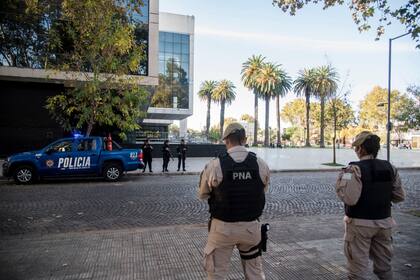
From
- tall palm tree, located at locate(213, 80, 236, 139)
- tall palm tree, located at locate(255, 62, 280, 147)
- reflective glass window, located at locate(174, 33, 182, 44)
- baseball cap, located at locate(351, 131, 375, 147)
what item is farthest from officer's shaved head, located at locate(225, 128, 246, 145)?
tall palm tree, located at locate(213, 80, 236, 139)

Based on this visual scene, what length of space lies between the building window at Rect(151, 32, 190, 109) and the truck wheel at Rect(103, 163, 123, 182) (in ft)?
125

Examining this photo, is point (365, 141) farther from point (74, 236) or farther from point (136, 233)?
point (74, 236)

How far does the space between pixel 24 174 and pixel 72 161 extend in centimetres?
174

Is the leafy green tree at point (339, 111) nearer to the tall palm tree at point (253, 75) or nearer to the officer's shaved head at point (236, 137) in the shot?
the officer's shaved head at point (236, 137)

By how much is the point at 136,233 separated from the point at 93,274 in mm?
1815

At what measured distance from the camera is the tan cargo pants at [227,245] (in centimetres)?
310

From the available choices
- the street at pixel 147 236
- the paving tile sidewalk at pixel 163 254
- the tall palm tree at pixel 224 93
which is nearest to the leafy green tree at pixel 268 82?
the tall palm tree at pixel 224 93

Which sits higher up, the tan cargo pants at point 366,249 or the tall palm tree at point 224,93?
the tall palm tree at point 224,93

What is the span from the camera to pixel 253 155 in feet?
10.6

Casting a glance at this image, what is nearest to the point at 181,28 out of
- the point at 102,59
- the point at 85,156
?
the point at 102,59

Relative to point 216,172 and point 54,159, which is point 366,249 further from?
point 54,159

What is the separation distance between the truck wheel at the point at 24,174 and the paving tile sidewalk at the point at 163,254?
767cm

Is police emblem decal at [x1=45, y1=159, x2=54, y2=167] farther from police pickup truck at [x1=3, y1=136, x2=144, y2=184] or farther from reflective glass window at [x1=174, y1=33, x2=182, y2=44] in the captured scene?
reflective glass window at [x1=174, y1=33, x2=182, y2=44]

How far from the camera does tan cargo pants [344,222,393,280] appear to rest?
3.35 m
